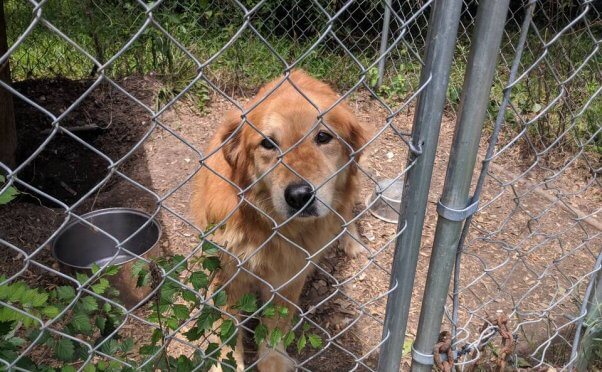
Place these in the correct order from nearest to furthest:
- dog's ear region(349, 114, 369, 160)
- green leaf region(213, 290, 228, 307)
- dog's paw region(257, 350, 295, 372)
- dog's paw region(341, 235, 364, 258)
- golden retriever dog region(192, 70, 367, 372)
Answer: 1. green leaf region(213, 290, 228, 307)
2. golden retriever dog region(192, 70, 367, 372)
3. dog's paw region(257, 350, 295, 372)
4. dog's ear region(349, 114, 369, 160)
5. dog's paw region(341, 235, 364, 258)

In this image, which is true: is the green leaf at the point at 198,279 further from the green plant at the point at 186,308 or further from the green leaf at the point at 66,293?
the green leaf at the point at 66,293

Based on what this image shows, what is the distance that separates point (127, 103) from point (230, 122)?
2.27 meters

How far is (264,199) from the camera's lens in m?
2.13

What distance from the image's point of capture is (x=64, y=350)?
118 cm

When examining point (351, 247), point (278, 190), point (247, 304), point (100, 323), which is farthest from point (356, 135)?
point (100, 323)

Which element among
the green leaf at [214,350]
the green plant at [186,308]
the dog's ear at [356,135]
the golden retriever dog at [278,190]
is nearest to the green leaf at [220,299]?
the green plant at [186,308]

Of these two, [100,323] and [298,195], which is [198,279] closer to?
[100,323]

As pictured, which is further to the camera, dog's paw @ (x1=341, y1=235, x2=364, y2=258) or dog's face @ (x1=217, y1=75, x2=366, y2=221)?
dog's paw @ (x1=341, y1=235, x2=364, y2=258)

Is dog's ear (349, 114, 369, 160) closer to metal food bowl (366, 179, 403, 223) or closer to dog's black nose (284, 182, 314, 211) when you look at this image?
dog's black nose (284, 182, 314, 211)

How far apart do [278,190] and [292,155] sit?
156 mm

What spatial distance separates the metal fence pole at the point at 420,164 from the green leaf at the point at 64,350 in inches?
33.6

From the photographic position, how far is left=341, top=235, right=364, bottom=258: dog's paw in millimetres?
3193

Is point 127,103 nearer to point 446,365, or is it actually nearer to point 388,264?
point 388,264

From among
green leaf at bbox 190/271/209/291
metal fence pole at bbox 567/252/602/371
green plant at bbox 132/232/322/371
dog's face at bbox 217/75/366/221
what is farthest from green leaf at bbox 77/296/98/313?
metal fence pole at bbox 567/252/602/371
